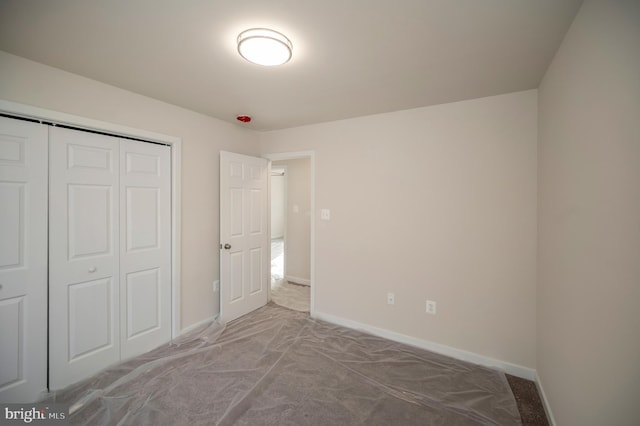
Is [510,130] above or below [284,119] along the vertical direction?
below

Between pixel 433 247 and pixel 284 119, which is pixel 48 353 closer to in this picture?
pixel 284 119

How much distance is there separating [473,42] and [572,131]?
2.43 feet

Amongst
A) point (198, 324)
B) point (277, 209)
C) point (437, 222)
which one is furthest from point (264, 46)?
point (277, 209)

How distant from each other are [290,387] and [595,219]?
216cm

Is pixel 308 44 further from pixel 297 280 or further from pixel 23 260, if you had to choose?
pixel 297 280

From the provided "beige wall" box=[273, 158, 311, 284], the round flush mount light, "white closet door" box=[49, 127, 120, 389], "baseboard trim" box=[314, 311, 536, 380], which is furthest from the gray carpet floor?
the round flush mount light

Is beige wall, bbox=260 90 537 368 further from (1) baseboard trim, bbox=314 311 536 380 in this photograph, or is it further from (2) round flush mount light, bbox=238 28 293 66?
(2) round flush mount light, bbox=238 28 293 66

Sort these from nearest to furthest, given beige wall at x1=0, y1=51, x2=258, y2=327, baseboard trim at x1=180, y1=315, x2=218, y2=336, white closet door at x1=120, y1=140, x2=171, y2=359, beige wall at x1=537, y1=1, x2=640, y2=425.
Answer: beige wall at x1=537, y1=1, x2=640, y2=425, beige wall at x1=0, y1=51, x2=258, y2=327, white closet door at x1=120, y1=140, x2=171, y2=359, baseboard trim at x1=180, y1=315, x2=218, y2=336

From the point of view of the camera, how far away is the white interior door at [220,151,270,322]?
3086 mm

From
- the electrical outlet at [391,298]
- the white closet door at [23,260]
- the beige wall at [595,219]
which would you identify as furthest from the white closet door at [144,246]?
the beige wall at [595,219]

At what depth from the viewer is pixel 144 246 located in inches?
99.0

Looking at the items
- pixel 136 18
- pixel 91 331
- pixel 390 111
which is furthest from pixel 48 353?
pixel 390 111

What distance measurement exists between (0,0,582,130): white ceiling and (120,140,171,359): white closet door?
26.0 inches

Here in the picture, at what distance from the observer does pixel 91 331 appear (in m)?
2.17
